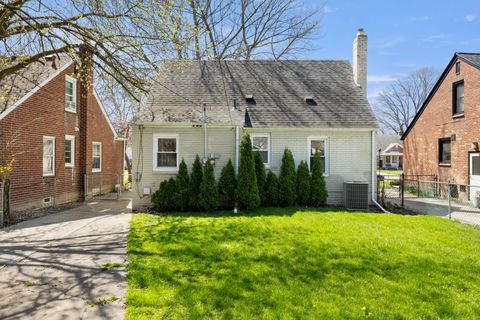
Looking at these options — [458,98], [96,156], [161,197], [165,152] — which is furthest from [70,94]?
[458,98]

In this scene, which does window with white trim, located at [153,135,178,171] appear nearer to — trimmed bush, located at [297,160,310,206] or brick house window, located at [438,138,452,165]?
trimmed bush, located at [297,160,310,206]

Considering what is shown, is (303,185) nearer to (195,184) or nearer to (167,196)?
(195,184)

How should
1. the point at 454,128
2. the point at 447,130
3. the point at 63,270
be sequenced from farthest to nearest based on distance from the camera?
1. the point at 447,130
2. the point at 454,128
3. the point at 63,270

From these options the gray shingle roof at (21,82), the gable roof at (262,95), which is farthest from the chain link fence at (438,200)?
the gray shingle roof at (21,82)

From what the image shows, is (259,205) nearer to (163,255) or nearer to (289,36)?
(163,255)

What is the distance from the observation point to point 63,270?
5.08 metres

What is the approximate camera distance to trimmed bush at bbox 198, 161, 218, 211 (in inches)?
406

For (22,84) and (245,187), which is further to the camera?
(22,84)

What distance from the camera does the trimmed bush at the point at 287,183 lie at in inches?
432

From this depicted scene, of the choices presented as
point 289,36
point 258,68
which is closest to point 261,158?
point 258,68

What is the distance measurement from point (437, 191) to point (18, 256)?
16.6 meters

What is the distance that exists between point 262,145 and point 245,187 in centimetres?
226

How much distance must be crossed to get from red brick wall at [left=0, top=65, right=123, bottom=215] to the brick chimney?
11.7 meters

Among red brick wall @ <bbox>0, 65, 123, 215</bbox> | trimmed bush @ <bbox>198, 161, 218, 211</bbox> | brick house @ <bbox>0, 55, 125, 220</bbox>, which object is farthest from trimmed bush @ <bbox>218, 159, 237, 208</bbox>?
red brick wall @ <bbox>0, 65, 123, 215</bbox>
